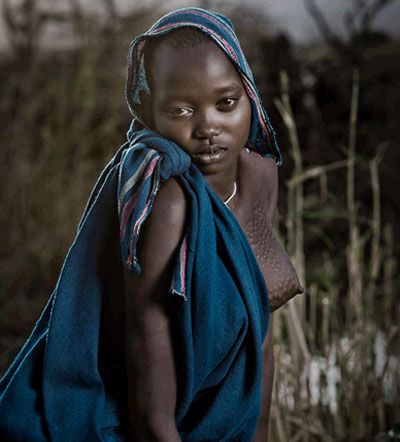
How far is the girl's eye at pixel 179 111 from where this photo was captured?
2.66 ft

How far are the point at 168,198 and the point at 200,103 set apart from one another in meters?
0.14

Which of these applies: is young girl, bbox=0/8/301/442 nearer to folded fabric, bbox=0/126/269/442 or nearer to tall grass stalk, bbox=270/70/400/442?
folded fabric, bbox=0/126/269/442

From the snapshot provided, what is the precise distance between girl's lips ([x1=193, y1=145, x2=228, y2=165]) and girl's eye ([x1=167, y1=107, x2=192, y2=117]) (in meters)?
0.06

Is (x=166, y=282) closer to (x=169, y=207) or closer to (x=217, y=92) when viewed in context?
(x=169, y=207)

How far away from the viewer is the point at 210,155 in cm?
84

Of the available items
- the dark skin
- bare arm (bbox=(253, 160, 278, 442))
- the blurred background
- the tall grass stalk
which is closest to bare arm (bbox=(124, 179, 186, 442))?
the dark skin

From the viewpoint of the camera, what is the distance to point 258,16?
2.88 metres

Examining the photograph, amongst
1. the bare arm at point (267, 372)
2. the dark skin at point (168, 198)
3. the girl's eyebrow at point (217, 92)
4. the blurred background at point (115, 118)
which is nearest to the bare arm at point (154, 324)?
the dark skin at point (168, 198)

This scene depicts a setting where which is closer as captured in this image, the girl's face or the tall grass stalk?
the girl's face

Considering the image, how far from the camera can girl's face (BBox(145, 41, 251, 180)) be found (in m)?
0.80

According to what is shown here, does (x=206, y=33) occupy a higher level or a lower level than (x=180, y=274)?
higher

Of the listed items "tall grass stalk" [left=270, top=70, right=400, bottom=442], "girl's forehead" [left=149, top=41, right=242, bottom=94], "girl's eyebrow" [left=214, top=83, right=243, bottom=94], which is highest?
"girl's forehead" [left=149, top=41, right=242, bottom=94]

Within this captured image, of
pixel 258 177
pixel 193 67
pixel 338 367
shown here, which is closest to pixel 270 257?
pixel 258 177

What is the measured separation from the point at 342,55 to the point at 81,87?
121 centimetres
